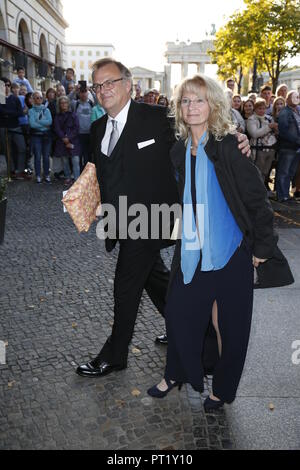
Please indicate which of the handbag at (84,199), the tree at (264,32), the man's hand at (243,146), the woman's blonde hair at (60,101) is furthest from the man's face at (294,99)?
the tree at (264,32)

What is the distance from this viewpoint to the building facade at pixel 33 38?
19.6m

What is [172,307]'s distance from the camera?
8.71 feet

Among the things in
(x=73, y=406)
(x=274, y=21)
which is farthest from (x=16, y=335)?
(x=274, y=21)

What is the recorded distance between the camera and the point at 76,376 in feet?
10.4

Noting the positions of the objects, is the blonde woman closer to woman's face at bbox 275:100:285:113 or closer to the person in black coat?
the person in black coat

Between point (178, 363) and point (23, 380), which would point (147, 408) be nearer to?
point (178, 363)

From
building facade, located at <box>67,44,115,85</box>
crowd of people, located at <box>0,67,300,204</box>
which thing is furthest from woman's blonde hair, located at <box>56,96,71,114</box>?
building facade, located at <box>67,44,115,85</box>

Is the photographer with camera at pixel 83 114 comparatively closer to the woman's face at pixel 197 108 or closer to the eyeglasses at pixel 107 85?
the eyeglasses at pixel 107 85

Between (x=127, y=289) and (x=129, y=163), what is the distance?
86 centimetres

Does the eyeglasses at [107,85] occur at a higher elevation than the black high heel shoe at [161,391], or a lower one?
higher

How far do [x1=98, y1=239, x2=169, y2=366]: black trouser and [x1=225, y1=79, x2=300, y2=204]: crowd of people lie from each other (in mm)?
6436

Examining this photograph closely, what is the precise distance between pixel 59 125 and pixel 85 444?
8884 mm

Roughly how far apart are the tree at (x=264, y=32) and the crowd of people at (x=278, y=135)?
55.9 ft

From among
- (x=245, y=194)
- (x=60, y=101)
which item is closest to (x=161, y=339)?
(x=245, y=194)
